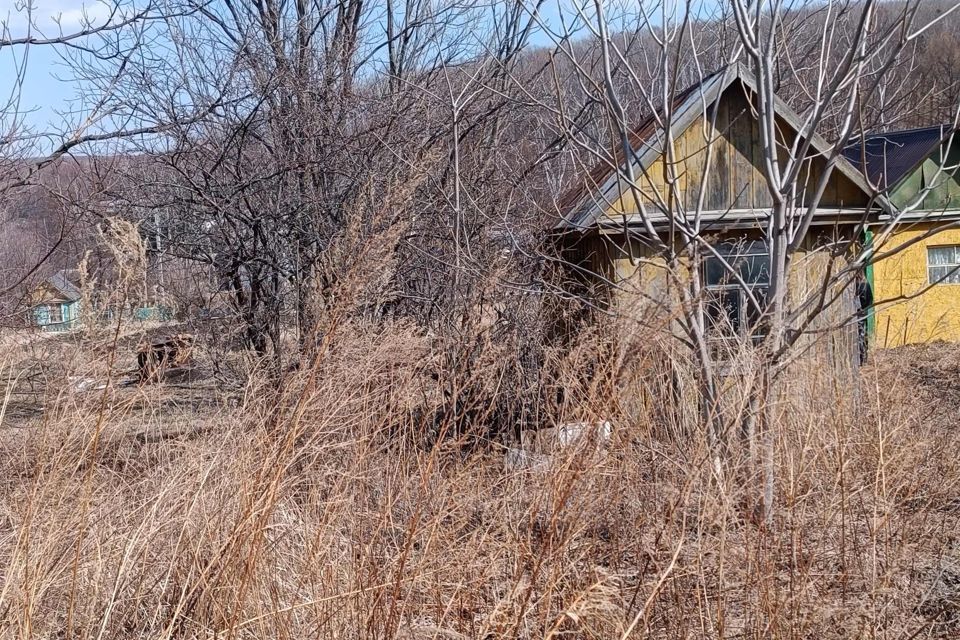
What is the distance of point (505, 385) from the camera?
6.11 metres

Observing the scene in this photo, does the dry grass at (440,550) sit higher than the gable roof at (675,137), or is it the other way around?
the gable roof at (675,137)

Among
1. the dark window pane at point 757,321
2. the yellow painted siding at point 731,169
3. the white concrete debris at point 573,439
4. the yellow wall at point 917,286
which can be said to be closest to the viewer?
the white concrete debris at point 573,439

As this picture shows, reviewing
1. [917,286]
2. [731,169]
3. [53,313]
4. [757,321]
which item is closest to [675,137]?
[731,169]

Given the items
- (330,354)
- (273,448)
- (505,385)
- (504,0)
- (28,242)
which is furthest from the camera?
(28,242)

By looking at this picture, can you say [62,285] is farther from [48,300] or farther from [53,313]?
[53,313]

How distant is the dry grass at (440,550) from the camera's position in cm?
250

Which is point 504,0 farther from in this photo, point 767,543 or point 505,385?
point 767,543

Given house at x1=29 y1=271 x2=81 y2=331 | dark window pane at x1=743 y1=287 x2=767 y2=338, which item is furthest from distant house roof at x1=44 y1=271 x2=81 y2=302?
dark window pane at x1=743 y1=287 x2=767 y2=338

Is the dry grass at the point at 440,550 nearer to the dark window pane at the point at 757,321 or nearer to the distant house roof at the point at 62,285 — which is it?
the dark window pane at the point at 757,321

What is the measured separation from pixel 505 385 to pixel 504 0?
19.3ft

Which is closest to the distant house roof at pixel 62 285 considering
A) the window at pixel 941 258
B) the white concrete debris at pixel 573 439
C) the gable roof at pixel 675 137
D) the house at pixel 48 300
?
the house at pixel 48 300

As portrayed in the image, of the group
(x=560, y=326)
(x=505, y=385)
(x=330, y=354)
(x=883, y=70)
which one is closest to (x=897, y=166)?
(x=560, y=326)

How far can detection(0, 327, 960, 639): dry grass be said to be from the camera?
2.50 m

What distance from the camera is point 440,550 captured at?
307 centimetres
